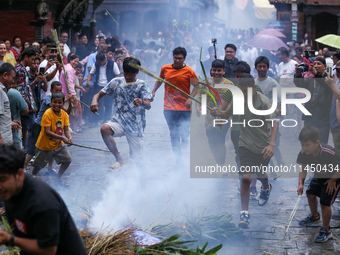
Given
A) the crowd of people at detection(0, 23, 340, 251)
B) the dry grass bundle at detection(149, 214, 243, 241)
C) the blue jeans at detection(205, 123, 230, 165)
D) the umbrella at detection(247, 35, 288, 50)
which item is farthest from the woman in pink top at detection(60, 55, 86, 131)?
the umbrella at detection(247, 35, 288, 50)

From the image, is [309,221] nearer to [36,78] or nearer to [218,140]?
[218,140]

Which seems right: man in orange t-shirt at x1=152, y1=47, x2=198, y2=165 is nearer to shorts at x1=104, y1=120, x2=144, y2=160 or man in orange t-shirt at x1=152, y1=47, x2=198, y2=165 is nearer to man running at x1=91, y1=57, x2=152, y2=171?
man running at x1=91, y1=57, x2=152, y2=171

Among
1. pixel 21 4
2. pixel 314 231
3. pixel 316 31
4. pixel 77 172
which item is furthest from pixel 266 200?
pixel 316 31

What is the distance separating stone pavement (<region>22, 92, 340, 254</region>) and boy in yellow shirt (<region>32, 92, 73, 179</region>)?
38cm

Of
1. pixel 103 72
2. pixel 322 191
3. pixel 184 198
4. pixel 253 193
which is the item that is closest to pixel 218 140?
pixel 253 193

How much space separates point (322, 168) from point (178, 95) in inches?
120

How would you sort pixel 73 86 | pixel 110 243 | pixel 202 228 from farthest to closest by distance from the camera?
pixel 73 86
pixel 202 228
pixel 110 243

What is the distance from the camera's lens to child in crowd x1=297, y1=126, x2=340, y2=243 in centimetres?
450

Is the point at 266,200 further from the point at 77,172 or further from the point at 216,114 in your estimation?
the point at 77,172

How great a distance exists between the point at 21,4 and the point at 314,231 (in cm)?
1218

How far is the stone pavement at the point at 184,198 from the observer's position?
14.4 feet

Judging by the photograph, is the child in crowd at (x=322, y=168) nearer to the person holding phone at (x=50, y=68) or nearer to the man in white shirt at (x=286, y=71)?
the person holding phone at (x=50, y=68)

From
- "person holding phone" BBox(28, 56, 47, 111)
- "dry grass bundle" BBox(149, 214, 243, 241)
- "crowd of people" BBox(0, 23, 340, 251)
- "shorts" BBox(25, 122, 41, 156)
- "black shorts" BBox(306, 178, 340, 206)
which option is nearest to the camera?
"dry grass bundle" BBox(149, 214, 243, 241)

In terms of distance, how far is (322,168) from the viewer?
15.1 ft
